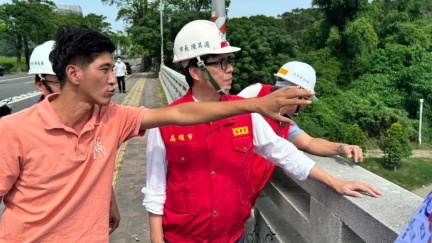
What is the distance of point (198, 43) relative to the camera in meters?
1.83

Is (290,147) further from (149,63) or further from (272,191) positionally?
(149,63)

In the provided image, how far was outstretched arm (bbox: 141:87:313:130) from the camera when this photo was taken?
132cm

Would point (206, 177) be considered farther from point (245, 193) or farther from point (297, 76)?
point (297, 76)

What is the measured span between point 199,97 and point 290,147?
0.49m

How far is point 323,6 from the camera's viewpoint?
29062 millimetres

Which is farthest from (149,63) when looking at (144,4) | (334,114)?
(334,114)

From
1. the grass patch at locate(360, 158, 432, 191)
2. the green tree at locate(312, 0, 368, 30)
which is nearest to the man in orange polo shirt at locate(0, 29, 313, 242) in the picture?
the grass patch at locate(360, 158, 432, 191)

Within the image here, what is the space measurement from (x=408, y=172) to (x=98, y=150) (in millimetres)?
21154

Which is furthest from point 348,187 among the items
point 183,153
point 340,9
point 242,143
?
point 340,9

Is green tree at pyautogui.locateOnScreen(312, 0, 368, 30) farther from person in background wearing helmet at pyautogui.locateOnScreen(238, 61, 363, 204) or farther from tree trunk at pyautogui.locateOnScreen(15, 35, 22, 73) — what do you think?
person in background wearing helmet at pyautogui.locateOnScreen(238, 61, 363, 204)

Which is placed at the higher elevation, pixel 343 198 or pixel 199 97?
pixel 199 97

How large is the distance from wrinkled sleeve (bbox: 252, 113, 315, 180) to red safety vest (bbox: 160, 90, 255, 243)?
0.16ft

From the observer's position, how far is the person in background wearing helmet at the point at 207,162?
1721 mm

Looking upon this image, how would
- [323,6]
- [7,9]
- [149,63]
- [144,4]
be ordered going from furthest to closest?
[149,63] < [144,4] < [7,9] < [323,6]
